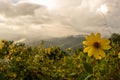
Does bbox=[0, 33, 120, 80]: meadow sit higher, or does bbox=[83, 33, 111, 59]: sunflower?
bbox=[83, 33, 111, 59]: sunflower

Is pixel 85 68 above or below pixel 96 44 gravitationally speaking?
below

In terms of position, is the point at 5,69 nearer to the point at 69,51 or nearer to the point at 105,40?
the point at 105,40

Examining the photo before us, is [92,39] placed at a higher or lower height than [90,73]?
higher

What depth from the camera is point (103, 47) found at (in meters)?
3.40

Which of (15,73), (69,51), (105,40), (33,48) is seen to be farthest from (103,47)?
(69,51)

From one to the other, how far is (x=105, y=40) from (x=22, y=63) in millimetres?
2712

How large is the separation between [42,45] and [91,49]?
239 inches

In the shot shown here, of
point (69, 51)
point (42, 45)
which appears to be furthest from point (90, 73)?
point (69, 51)

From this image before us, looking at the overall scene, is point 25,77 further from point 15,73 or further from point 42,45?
point 42,45

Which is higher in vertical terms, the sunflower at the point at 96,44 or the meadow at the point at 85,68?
the sunflower at the point at 96,44

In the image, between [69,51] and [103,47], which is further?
[69,51]

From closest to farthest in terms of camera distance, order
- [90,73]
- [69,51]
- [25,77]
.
A: 1. [90,73]
2. [25,77]
3. [69,51]

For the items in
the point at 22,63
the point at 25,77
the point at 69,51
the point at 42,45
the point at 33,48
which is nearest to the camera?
the point at 25,77

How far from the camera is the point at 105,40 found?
3355mm
